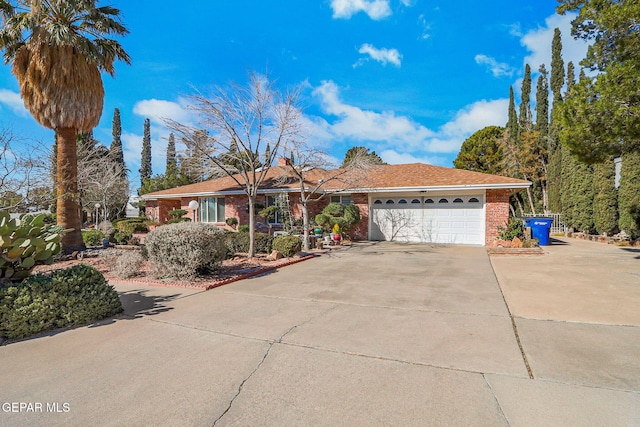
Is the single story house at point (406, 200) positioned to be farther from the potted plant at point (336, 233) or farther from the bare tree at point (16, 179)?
the bare tree at point (16, 179)

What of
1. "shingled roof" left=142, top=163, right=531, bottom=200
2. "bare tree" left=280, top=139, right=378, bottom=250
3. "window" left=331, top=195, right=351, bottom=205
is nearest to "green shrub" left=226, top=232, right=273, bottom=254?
"bare tree" left=280, top=139, right=378, bottom=250

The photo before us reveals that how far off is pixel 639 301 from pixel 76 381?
27.5 feet

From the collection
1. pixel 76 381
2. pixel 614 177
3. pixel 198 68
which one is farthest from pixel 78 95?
pixel 614 177

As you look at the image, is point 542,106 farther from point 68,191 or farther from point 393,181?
point 68,191

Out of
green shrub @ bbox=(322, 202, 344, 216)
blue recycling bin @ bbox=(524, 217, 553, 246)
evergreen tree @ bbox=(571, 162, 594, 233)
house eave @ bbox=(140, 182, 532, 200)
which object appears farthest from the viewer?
evergreen tree @ bbox=(571, 162, 594, 233)

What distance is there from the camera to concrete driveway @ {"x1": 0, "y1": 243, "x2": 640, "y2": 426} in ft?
8.57

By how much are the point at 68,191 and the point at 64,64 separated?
426 cm

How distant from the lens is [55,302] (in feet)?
15.2

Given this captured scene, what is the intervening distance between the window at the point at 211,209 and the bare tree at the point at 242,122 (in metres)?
8.06

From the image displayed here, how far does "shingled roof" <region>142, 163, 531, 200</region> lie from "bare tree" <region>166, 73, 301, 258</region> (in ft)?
13.7

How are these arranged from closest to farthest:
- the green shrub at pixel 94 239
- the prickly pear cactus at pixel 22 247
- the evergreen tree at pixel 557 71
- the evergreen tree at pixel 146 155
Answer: the prickly pear cactus at pixel 22 247 → the green shrub at pixel 94 239 → the evergreen tree at pixel 557 71 → the evergreen tree at pixel 146 155

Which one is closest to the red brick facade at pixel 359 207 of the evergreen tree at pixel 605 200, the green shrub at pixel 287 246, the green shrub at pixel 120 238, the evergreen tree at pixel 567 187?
the green shrub at pixel 287 246

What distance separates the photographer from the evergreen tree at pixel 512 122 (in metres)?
28.9

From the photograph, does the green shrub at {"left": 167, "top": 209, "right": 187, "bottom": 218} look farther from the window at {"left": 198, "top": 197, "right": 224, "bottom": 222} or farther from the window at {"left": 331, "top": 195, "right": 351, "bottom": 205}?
the window at {"left": 331, "top": 195, "right": 351, "bottom": 205}
